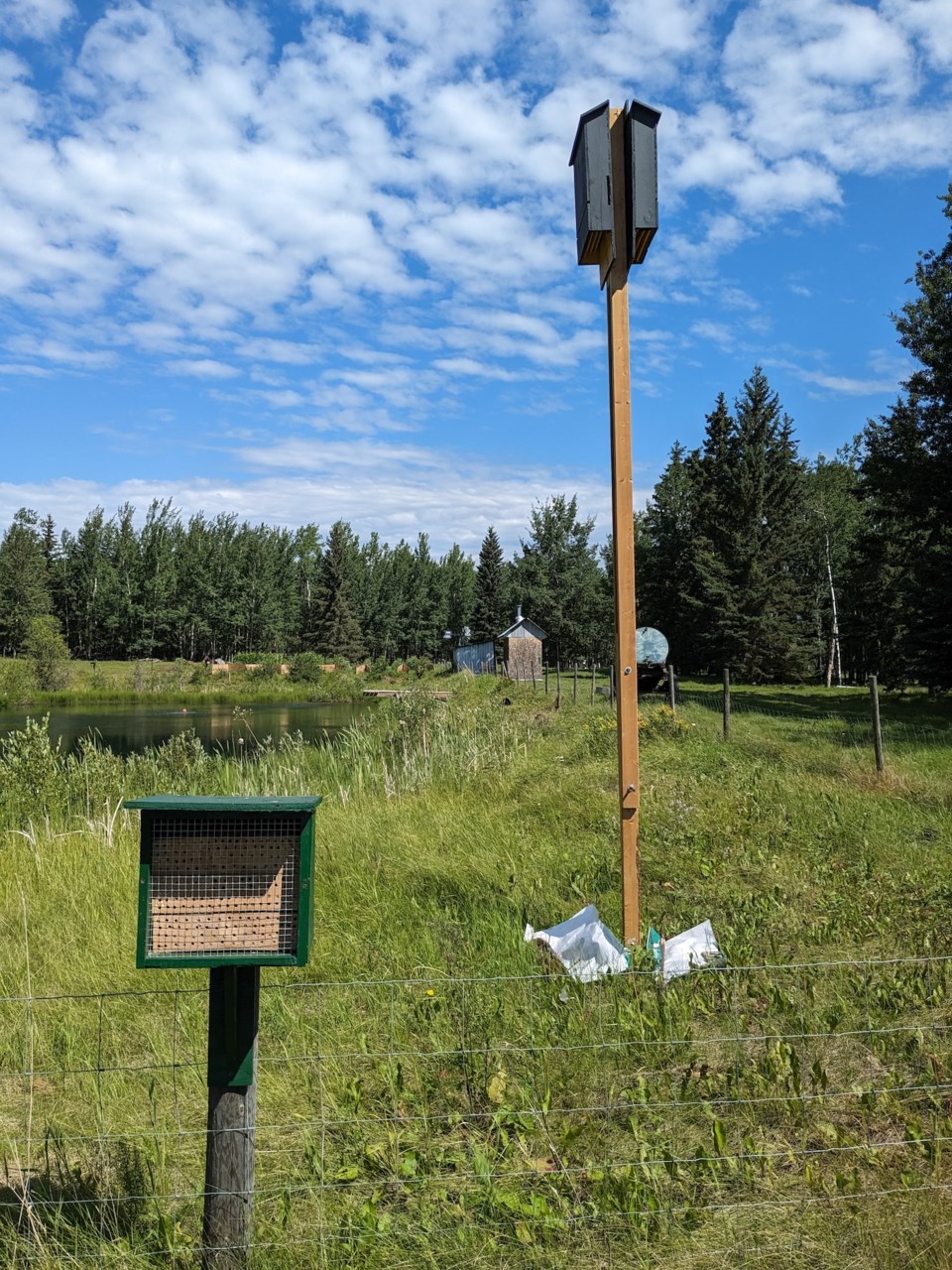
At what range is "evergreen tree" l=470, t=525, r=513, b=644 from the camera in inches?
2292

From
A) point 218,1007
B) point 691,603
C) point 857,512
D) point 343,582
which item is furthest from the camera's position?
point 343,582

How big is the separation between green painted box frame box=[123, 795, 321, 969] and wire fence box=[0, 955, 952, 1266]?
0.59 metres

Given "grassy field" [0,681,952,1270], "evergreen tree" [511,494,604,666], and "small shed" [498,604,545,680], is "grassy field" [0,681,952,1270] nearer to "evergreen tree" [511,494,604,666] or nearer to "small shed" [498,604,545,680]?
"small shed" [498,604,545,680]

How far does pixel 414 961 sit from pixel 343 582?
57599mm

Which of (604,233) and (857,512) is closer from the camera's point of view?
(604,233)

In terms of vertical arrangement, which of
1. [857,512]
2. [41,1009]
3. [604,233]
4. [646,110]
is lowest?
[41,1009]

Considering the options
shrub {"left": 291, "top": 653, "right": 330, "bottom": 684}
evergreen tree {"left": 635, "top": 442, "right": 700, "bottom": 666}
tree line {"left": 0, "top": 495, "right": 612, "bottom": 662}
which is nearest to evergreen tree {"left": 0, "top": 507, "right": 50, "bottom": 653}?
tree line {"left": 0, "top": 495, "right": 612, "bottom": 662}

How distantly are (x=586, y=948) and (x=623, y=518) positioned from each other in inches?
82.8

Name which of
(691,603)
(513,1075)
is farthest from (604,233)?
(691,603)

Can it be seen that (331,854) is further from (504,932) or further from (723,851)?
(723,851)

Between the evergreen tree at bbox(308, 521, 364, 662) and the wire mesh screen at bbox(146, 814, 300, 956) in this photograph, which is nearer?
the wire mesh screen at bbox(146, 814, 300, 956)

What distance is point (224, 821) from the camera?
230 centimetres

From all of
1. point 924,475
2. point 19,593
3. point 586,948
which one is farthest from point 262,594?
point 586,948

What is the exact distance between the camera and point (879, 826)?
6.75 meters
